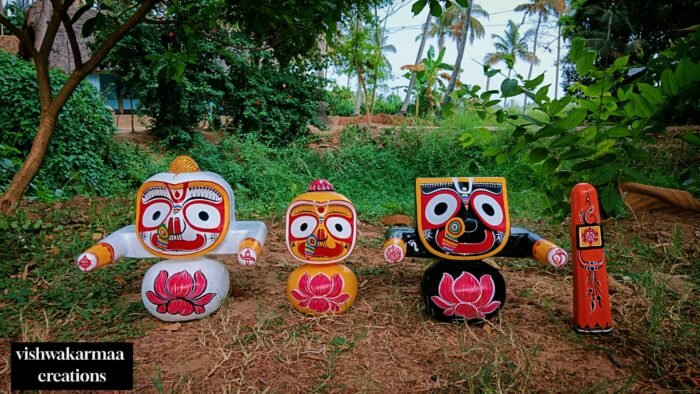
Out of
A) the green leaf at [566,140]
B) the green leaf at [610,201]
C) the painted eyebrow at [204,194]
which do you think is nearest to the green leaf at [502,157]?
the green leaf at [566,140]

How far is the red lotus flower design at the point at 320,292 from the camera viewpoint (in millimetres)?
2418

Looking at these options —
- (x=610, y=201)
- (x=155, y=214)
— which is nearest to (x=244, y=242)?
(x=155, y=214)

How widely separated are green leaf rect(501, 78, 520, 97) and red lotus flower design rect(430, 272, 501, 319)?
0.89m

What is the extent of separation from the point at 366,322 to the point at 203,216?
98 cm

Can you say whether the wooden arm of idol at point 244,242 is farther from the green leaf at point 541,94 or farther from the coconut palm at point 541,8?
the coconut palm at point 541,8

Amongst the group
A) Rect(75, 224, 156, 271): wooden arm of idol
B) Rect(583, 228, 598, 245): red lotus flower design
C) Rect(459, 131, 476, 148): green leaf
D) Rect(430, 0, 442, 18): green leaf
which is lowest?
Rect(75, 224, 156, 271): wooden arm of idol

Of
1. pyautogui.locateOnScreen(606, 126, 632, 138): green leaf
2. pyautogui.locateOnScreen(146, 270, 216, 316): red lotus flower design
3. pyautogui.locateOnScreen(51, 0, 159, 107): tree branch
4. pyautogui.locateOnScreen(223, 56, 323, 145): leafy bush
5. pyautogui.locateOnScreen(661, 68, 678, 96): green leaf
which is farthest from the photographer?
pyautogui.locateOnScreen(223, 56, 323, 145): leafy bush

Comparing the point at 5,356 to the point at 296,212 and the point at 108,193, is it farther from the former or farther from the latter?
the point at 108,193

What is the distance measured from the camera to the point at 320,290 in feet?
7.93

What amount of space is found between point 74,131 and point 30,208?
224 centimetres

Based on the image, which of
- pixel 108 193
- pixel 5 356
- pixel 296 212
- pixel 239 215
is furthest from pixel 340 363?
pixel 108 193

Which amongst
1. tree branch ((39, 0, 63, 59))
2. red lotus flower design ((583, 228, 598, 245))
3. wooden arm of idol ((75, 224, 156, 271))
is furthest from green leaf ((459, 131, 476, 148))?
tree branch ((39, 0, 63, 59))

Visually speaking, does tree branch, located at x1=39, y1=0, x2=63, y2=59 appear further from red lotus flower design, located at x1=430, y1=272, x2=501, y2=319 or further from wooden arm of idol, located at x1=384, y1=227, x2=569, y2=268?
red lotus flower design, located at x1=430, y1=272, x2=501, y2=319

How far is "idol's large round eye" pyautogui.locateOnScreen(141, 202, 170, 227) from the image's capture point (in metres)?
2.38
